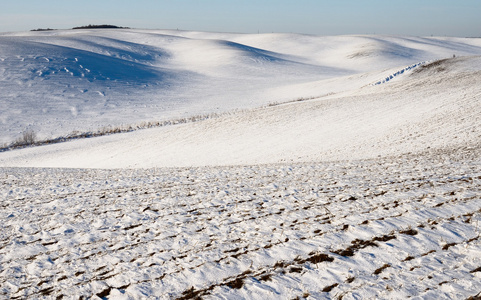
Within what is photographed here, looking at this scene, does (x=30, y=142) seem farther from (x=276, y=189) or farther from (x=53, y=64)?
(x=53, y=64)

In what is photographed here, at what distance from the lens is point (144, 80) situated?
172 feet

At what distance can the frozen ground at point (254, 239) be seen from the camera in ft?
16.7

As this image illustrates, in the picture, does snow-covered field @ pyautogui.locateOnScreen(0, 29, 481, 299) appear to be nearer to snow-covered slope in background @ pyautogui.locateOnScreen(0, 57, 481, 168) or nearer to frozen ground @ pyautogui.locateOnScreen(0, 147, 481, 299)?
frozen ground @ pyautogui.locateOnScreen(0, 147, 481, 299)

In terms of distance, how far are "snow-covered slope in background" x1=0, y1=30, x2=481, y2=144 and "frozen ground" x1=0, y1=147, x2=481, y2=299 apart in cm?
2344

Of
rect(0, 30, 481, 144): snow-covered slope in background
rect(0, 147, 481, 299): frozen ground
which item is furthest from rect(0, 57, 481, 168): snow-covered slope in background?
rect(0, 147, 481, 299): frozen ground

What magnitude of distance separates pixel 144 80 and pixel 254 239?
160 feet

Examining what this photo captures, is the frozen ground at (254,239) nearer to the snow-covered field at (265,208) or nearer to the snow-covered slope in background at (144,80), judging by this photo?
the snow-covered field at (265,208)

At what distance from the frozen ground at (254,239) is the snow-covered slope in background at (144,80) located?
76.9ft

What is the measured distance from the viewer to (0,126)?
30984 mm

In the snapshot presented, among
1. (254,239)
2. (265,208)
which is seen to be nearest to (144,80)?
(265,208)

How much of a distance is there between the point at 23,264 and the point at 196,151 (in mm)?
15746

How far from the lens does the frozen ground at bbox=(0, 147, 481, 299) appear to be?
509 cm

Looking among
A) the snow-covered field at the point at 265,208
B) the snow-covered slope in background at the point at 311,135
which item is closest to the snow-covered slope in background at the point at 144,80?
the snow-covered slope in background at the point at 311,135

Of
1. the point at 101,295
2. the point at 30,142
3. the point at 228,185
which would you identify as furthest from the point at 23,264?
the point at 30,142
